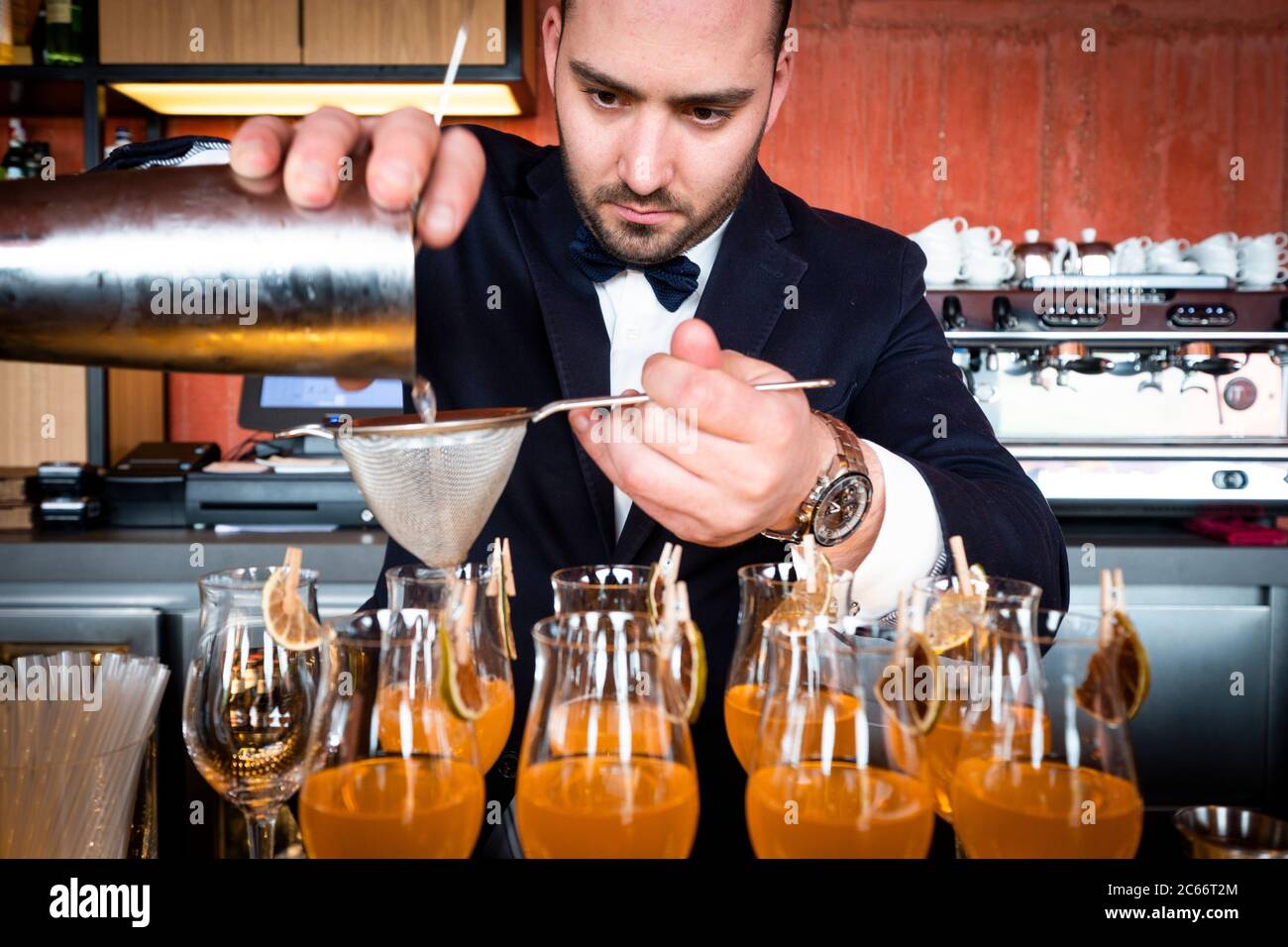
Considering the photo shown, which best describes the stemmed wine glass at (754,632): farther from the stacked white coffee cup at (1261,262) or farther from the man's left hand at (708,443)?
the stacked white coffee cup at (1261,262)

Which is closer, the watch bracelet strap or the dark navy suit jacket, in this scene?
the watch bracelet strap

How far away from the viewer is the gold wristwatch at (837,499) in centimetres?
124

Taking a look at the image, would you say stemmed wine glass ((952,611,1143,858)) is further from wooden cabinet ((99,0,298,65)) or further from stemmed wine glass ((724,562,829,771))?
wooden cabinet ((99,0,298,65))

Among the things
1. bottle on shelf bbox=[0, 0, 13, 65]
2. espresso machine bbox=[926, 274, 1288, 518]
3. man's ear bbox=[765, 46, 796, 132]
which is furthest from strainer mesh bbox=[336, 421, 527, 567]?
bottle on shelf bbox=[0, 0, 13, 65]

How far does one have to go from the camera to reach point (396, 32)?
335cm

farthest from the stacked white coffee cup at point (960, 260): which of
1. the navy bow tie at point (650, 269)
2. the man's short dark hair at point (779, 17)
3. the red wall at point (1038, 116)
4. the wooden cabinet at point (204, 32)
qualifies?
the wooden cabinet at point (204, 32)

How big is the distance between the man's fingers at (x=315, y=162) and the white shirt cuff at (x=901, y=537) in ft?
2.55

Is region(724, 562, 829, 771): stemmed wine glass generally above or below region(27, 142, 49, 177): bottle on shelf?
below

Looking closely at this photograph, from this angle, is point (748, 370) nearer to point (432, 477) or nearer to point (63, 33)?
point (432, 477)

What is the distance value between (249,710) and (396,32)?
295 centimetres

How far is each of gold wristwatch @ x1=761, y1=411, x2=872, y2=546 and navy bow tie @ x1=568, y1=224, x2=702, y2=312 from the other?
1.99 ft

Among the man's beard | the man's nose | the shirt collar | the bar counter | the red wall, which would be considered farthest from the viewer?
the red wall

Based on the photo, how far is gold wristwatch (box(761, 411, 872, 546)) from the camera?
1238 mm

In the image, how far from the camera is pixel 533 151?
2.10m
